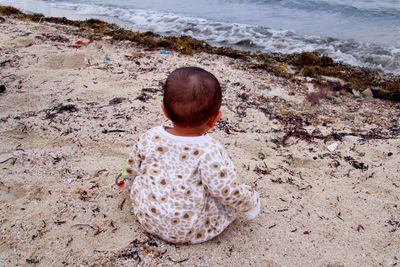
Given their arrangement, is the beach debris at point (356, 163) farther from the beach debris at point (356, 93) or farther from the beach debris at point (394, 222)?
the beach debris at point (356, 93)

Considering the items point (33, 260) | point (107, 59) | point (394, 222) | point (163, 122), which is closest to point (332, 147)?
point (394, 222)

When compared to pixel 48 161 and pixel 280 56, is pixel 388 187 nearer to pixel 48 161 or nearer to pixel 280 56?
pixel 48 161

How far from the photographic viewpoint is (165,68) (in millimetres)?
5281

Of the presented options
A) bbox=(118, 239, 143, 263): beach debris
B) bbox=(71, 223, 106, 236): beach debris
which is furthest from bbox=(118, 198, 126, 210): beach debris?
bbox=(118, 239, 143, 263): beach debris

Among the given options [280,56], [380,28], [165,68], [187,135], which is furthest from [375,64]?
[187,135]

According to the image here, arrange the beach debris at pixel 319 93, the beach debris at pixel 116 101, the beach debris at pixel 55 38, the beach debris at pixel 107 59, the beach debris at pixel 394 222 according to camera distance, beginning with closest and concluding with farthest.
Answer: the beach debris at pixel 394 222 < the beach debris at pixel 116 101 < the beach debris at pixel 319 93 < the beach debris at pixel 107 59 < the beach debris at pixel 55 38

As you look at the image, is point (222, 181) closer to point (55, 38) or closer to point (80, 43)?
point (80, 43)

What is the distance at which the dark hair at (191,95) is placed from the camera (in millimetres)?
2035

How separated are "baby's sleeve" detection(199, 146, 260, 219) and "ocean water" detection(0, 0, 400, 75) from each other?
5.21 metres

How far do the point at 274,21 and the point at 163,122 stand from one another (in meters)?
7.05

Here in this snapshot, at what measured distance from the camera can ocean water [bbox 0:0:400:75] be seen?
305 inches

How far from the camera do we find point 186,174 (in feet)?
7.45

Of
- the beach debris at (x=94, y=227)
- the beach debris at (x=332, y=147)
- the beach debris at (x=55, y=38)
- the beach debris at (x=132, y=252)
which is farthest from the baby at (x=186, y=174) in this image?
the beach debris at (x=55, y=38)

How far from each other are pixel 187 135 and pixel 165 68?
3.17 metres
